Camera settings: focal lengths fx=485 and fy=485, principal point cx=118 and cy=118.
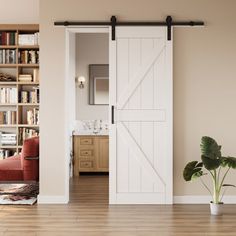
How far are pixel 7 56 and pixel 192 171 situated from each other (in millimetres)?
4632

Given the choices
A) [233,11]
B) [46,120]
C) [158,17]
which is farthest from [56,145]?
[233,11]

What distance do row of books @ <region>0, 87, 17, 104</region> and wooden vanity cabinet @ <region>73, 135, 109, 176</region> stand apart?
1315 millimetres

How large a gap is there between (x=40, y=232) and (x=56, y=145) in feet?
5.05

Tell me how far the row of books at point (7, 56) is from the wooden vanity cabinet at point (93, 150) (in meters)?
1.78

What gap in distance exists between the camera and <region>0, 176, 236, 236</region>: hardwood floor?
4629 mm

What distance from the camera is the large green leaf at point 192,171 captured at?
17.5 ft

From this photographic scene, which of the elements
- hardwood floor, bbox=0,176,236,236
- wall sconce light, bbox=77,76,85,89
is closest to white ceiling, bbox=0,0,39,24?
wall sconce light, bbox=77,76,85,89

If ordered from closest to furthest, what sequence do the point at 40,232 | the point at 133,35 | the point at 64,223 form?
1. the point at 40,232
2. the point at 64,223
3. the point at 133,35

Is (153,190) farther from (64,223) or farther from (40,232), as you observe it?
(40,232)

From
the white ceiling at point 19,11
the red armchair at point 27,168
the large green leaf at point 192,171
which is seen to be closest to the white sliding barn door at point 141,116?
the large green leaf at point 192,171

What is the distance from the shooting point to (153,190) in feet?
19.4

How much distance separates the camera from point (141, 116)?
5898 millimetres

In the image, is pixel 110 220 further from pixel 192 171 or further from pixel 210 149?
pixel 210 149

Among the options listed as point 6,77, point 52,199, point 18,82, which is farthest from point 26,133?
point 52,199
